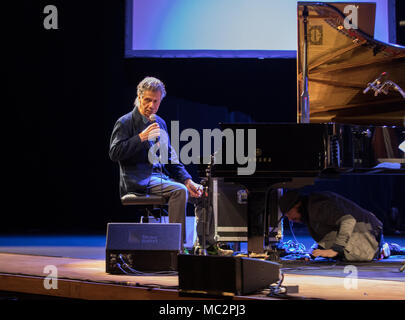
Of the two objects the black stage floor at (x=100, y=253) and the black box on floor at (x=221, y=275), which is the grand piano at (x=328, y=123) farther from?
the black box on floor at (x=221, y=275)

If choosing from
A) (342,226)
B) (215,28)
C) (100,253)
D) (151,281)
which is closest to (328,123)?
(342,226)

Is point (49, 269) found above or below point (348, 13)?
below

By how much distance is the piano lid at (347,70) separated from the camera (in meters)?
3.42

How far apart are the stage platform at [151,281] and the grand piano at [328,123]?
48cm

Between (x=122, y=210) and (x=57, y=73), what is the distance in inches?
72.8

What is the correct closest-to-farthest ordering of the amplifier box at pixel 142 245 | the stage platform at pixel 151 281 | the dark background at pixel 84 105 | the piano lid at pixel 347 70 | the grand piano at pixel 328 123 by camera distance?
the stage platform at pixel 151 281, the amplifier box at pixel 142 245, the grand piano at pixel 328 123, the piano lid at pixel 347 70, the dark background at pixel 84 105

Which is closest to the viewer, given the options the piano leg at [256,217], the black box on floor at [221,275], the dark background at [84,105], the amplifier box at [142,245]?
the black box on floor at [221,275]

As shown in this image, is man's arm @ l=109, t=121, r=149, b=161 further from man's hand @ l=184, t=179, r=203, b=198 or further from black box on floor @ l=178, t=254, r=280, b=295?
black box on floor @ l=178, t=254, r=280, b=295

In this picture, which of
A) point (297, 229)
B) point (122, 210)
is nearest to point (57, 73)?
point (122, 210)

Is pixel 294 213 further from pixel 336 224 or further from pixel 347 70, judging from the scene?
pixel 347 70

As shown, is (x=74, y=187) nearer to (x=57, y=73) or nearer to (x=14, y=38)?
(x=57, y=73)

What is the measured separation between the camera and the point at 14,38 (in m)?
6.68

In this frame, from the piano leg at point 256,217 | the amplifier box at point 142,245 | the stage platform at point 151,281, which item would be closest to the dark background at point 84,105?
the stage platform at point 151,281

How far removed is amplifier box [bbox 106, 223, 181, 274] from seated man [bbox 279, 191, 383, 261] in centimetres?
99
